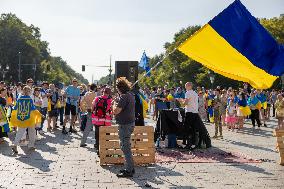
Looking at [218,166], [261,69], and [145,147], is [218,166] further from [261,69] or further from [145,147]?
[261,69]

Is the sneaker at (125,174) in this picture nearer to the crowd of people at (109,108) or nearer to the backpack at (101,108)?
the crowd of people at (109,108)

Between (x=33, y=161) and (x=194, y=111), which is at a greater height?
(x=194, y=111)

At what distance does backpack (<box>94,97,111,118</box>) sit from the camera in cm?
1112

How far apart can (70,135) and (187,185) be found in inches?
340

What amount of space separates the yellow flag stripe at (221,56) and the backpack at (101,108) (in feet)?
9.39

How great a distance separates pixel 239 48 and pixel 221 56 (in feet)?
1.94

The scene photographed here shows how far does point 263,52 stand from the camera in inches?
346

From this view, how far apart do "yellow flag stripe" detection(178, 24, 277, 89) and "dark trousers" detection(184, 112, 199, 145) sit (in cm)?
286

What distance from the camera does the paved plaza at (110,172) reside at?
7.58 meters

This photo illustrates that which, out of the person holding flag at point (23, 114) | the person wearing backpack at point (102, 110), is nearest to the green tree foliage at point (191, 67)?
the person wearing backpack at point (102, 110)

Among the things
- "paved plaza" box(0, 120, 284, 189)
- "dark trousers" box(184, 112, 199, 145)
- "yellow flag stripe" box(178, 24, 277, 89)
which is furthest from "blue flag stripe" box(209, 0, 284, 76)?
"dark trousers" box(184, 112, 199, 145)

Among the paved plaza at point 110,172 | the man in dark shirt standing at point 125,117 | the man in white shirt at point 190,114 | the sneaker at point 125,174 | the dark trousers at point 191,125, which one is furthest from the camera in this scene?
the dark trousers at point 191,125

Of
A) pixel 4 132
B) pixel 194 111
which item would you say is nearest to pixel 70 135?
pixel 4 132

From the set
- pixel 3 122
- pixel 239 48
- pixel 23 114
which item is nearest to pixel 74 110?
pixel 3 122
